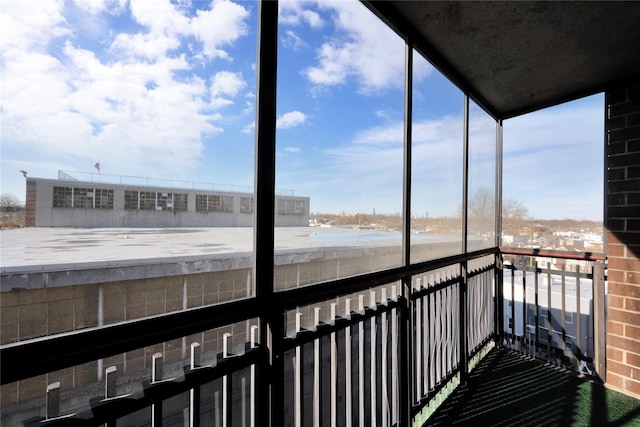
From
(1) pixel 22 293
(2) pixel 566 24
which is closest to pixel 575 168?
(2) pixel 566 24

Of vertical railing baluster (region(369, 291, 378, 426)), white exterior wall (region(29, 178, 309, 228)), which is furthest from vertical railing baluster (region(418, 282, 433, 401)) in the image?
white exterior wall (region(29, 178, 309, 228))

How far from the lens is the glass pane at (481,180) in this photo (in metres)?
2.80

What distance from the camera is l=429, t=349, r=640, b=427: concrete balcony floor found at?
6.70ft

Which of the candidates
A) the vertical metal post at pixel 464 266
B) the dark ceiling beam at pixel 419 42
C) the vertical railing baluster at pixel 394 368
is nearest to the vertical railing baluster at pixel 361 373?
the vertical railing baluster at pixel 394 368

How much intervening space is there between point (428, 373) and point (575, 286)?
70.9 inches

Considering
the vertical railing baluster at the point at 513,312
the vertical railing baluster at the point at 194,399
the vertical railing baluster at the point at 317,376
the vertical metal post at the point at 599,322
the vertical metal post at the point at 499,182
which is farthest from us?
the vertical metal post at the point at 499,182

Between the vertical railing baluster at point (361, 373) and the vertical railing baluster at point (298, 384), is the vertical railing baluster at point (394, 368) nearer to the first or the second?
the vertical railing baluster at point (361, 373)

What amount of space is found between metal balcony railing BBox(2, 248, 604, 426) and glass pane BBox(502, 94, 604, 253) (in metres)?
0.33

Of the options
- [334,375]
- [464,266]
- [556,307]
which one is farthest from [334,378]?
[556,307]

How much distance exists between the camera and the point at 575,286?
110 inches

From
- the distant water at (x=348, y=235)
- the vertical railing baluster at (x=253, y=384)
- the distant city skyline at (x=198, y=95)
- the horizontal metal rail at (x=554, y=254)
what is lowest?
the vertical railing baluster at (x=253, y=384)

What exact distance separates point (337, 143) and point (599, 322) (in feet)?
9.40

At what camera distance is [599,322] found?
2.61m

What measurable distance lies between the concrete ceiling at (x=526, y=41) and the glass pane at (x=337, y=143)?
247 mm
